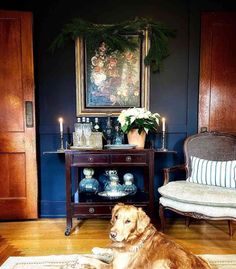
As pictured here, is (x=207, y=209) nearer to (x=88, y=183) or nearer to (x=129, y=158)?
(x=129, y=158)

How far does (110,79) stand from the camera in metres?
3.19

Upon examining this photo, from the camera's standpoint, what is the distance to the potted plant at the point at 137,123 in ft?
9.45

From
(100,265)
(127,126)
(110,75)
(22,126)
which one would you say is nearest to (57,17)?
(110,75)

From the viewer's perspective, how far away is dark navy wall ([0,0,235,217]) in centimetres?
315

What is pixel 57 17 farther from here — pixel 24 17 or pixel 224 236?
pixel 224 236

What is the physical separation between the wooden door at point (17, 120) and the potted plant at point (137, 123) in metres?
1.01

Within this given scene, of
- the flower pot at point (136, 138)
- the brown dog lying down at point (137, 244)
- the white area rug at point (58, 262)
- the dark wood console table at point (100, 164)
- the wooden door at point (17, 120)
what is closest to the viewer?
the brown dog lying down at point (137, 244)

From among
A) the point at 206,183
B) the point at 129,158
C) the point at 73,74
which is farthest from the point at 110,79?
the point at 206,183

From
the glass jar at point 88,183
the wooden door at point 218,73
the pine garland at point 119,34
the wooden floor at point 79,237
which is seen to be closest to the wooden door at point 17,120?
the wooden floor at point 79,237

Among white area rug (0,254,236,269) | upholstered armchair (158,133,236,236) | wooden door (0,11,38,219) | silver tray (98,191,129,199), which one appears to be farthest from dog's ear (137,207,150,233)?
wooden door (0,11,38,219)

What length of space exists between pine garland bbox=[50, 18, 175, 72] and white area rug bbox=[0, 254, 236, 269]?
198 cm

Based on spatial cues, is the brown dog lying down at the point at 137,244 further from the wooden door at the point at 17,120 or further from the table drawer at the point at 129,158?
the wooden door at the point at 17,120

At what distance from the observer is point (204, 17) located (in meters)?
3.12

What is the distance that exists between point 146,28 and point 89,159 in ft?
4.95
